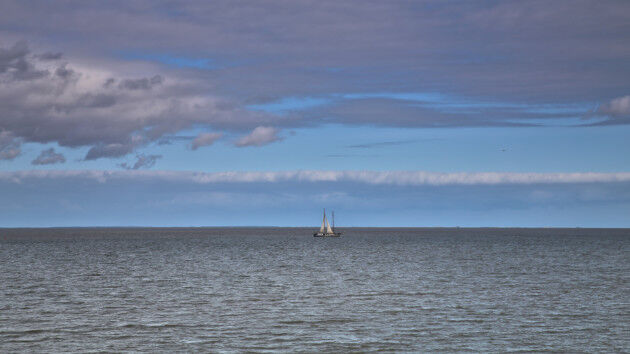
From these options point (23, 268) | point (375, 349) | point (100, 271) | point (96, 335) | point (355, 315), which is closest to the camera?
point (375, 349)

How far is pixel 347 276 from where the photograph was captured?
71.4 m

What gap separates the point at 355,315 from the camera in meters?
41.6

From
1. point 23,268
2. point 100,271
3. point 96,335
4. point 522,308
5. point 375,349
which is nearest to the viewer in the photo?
A: point 375,349

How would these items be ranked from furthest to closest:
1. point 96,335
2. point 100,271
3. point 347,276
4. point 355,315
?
1. point 100,271
2. point 347,276
3. point 355,315
4. point 96,335

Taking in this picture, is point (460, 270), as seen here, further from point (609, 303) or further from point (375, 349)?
point (375, 349)

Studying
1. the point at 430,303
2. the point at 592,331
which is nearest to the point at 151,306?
the point at 430,303

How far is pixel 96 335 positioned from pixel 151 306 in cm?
1105

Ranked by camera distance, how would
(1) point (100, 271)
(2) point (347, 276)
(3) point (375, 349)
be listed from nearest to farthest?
(3) point (375, 349) → (2) point (347, 276) → (1) point (100, 271)

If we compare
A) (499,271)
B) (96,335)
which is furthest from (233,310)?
(499,271)

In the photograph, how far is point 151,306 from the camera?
45.8 meters

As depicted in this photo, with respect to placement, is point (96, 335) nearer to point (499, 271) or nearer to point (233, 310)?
point (233, 310)

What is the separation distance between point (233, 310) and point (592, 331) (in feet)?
72.9

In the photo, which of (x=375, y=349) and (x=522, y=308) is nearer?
(x=375, y=349)

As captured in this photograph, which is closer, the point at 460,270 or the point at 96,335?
the point at 96,335
